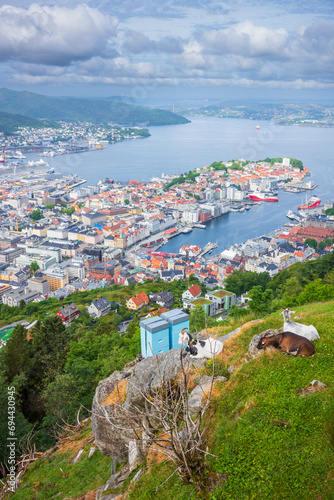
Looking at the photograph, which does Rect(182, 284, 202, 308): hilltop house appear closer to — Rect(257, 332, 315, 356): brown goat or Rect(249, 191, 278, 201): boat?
Rect(257, 332, 315, 356): brown goat

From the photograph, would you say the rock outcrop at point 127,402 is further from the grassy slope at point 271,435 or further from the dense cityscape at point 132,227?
the dense cityscape at point 132,227

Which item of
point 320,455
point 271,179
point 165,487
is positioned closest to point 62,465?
point 165,487

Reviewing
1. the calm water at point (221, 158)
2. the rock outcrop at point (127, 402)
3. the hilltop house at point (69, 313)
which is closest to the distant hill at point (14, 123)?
the calm water at point (221, 158)

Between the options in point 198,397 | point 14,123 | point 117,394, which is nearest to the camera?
point 198,397

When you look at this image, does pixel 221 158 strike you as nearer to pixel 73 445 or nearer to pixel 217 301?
pixel 217 301

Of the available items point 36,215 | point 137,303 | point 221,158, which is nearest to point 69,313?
point 137,303

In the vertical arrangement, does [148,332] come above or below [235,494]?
below

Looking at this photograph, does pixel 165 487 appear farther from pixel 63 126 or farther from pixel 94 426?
pixel 63 126
